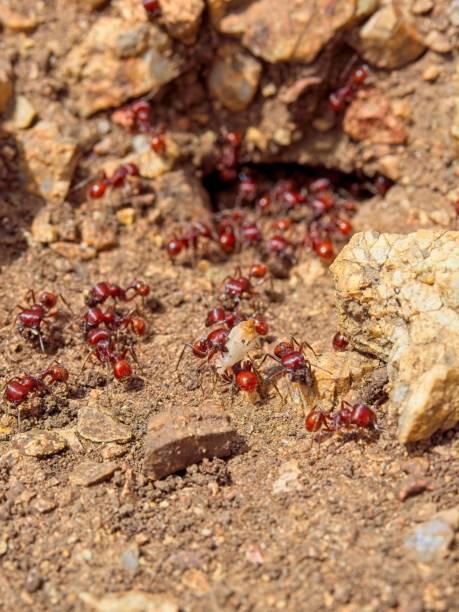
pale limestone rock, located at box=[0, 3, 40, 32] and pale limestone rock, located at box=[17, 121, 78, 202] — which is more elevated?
pale limestone rock, located at box=[0, 3, 40, 32]

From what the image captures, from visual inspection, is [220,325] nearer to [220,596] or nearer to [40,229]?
[40,229]

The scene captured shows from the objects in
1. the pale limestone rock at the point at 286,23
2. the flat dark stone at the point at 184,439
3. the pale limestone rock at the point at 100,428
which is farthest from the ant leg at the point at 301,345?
the pale limestone rock at the point at 286,23

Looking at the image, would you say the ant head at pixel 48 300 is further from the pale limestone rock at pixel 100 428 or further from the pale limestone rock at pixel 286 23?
the pale limestone rock at pixel 286 23

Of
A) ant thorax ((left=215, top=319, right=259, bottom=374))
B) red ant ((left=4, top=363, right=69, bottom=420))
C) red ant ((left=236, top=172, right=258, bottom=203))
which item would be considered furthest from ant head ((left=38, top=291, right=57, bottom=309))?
red ant ((left=236, top=172, right=258, bottom=203))

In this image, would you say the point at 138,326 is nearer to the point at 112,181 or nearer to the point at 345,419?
the point at 112,181

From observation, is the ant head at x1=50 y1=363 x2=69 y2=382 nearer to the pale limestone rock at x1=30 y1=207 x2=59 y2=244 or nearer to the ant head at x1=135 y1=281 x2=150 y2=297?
the ant head at x1=135 y1=281 x2=150 y2=297

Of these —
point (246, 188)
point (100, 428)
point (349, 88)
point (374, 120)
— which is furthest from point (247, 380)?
point (349, 88)

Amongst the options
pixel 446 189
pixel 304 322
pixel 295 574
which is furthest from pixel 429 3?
pixel 295 574
